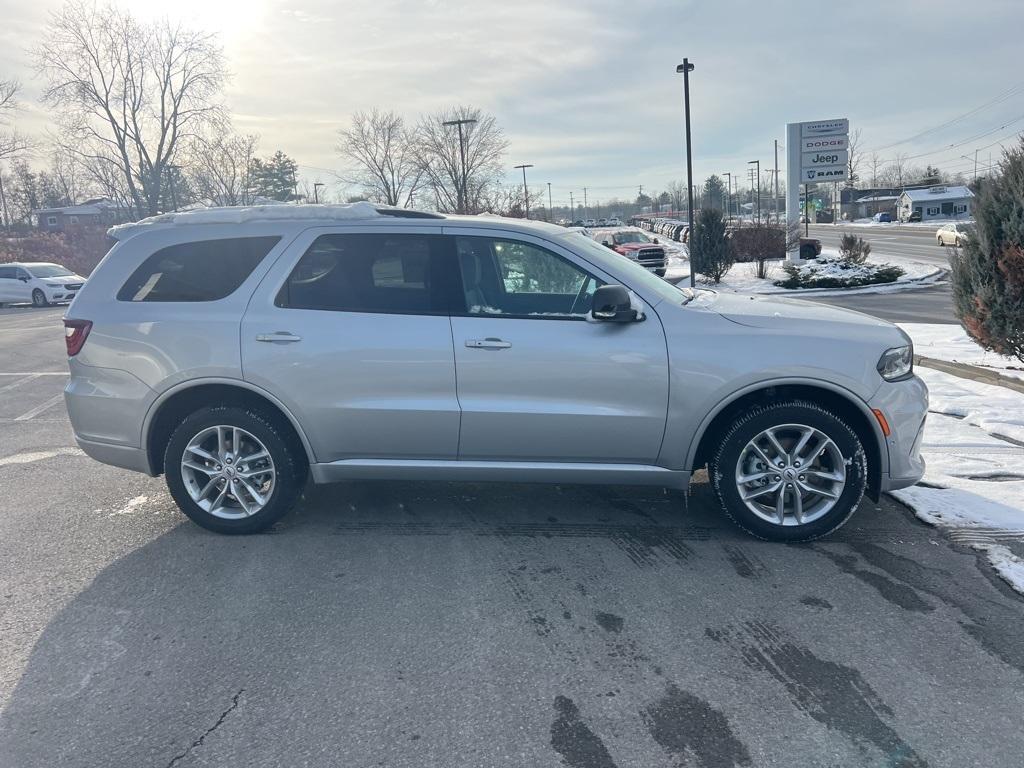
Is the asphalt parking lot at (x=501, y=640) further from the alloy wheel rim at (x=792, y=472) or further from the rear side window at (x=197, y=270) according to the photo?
the rear side window at (x=197, y=270)

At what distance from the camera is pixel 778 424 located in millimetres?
4094

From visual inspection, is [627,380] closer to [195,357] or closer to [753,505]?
[753,505]

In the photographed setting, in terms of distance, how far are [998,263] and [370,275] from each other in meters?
6.42

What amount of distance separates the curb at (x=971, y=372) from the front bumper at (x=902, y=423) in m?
3.20

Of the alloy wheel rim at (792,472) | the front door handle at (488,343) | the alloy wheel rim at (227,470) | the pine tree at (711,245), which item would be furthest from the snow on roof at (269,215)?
the pine tree at (711,245)

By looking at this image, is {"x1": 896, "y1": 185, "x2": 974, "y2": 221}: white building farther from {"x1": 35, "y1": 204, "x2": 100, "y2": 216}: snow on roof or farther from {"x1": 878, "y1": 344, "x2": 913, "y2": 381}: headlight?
{"x1": 878, "y1": 344, "x2": 913, "y2": 381}: headlight

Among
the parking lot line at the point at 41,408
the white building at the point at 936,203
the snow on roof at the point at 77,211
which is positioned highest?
the snow on roof at the point at 77,211

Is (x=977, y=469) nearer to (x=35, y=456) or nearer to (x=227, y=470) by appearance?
(x=227, y=470)

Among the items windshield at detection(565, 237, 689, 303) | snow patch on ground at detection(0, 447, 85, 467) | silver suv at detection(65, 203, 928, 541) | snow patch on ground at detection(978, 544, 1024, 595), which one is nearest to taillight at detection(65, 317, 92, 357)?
silver suv at detection(65, 203, 928, 541)

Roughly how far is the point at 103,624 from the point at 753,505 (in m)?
3.36

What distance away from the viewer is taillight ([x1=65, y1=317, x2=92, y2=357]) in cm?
450

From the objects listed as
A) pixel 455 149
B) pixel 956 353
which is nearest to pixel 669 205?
pixel 455 149

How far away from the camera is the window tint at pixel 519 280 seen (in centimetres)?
430

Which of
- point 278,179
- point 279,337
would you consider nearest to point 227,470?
point 279,337
